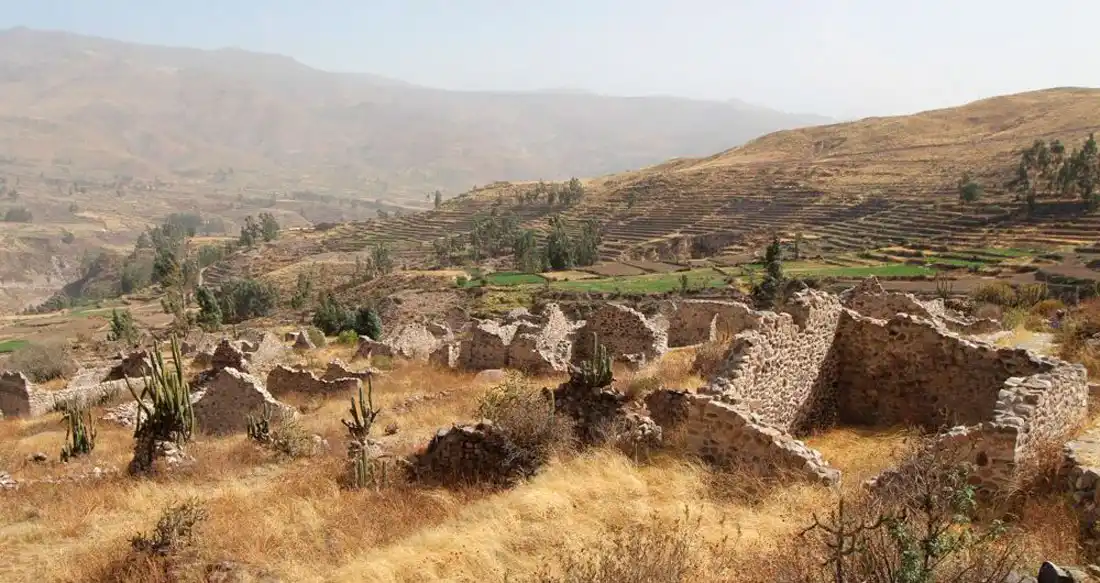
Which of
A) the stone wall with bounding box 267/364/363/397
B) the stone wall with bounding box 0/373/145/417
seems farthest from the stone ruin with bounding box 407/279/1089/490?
the stone wall with bounding box 0/373/145/417

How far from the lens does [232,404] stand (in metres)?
15.6

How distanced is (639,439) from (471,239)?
126136mm

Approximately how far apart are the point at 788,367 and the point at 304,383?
43.5 feet

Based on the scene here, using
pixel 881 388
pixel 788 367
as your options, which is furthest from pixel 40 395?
pixel 881 388

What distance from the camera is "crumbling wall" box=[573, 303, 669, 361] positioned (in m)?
17.6

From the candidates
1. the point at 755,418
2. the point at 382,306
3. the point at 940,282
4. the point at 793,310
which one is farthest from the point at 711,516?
the point at 382,306

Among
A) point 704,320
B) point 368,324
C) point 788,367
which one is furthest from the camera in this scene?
point 368,324

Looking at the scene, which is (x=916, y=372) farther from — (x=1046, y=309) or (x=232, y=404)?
(x=1046, y=309)

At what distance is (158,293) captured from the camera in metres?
121

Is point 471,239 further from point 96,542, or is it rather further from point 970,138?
point 96,542

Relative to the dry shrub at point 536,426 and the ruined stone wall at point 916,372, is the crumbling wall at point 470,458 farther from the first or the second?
the ruined stone wall at point 916,372

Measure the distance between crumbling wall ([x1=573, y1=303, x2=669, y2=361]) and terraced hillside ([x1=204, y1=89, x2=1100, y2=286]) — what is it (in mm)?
76632

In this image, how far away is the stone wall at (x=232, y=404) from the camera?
1516cm

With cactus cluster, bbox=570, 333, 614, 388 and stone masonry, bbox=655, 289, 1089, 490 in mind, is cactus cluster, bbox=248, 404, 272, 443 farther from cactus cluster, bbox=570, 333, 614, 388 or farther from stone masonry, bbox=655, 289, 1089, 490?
stone masonry, bbox=655, 289, 1089, 490
